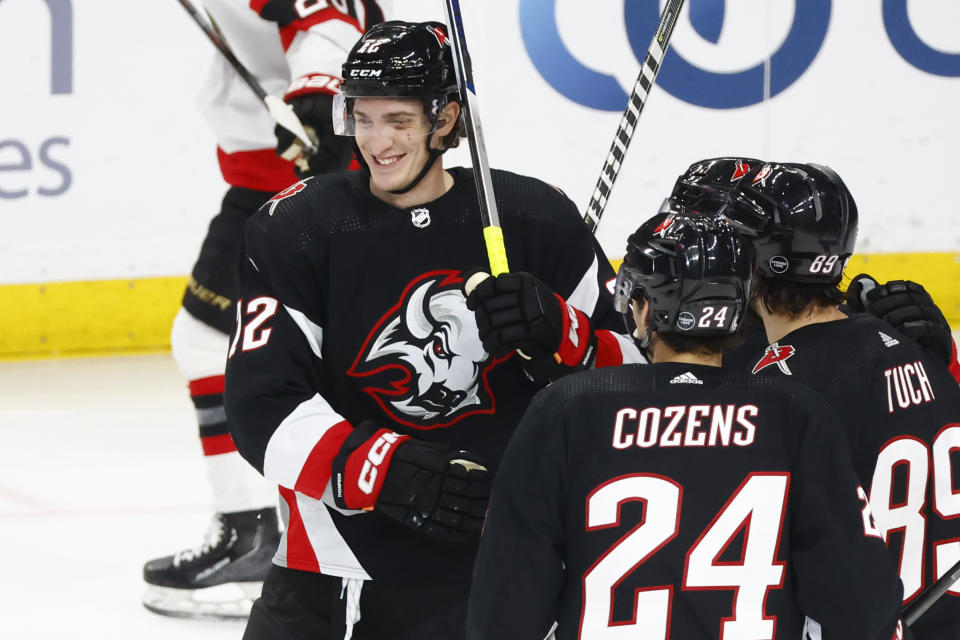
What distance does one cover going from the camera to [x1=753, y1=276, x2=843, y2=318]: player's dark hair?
1.79m

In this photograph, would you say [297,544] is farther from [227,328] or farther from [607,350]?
[227,328]

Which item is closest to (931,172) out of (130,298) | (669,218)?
(130,298)

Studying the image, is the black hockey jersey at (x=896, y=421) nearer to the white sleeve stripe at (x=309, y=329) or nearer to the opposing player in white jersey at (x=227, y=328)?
the white sleeve stripe at (x=309, y=329)

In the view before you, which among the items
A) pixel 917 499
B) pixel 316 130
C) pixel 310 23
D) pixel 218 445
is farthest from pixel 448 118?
pixel 218 445

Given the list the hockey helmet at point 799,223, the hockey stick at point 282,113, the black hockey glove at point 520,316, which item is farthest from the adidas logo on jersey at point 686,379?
the hockey stick at point 282,113

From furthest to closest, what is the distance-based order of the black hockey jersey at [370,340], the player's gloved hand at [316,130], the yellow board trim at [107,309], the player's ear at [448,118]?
the yellow board trim at [107,309] < the player's gloved hand at [316,130] < the player's ear at [448,118] < the black hockey jersey at [370,340]

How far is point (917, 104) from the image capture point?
Answer: 202 inches

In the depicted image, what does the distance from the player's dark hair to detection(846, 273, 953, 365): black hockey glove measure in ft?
0.66

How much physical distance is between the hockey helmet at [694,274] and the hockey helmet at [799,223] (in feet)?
1.04

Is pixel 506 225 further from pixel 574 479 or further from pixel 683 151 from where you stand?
pixel 683 151

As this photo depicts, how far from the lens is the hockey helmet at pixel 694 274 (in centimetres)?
142

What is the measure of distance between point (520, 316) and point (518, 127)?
3.65 m

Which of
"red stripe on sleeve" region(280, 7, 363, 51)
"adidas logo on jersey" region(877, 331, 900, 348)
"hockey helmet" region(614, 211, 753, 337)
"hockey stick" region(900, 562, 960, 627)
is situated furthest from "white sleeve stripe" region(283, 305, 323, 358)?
"red stripe on sleeve" region(280, 7, 363, 51)

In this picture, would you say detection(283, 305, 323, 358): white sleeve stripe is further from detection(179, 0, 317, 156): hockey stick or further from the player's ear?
detection(179, 0, 317, 156): hockey stick
